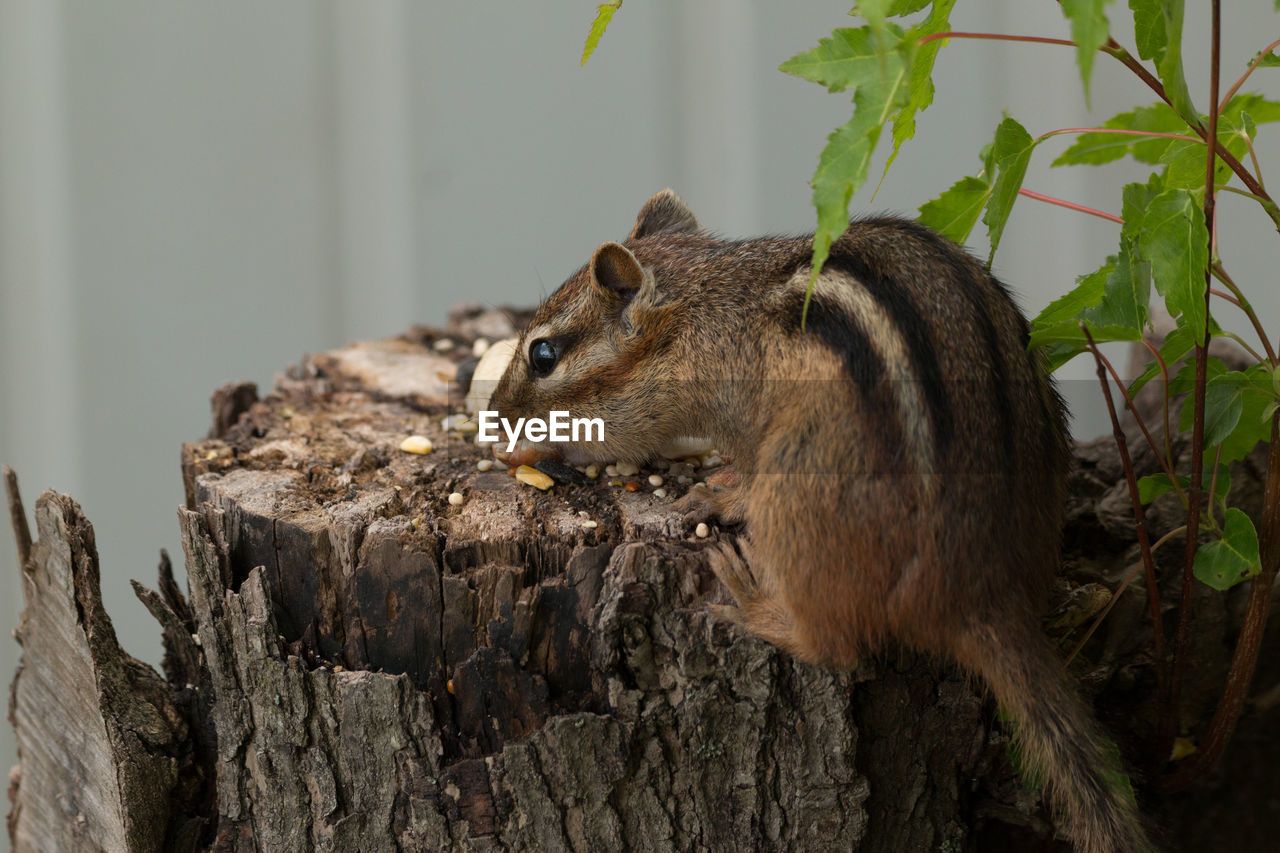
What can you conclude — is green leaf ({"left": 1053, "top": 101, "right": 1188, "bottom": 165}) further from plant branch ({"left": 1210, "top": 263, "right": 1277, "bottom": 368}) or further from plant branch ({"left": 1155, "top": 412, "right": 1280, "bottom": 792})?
plant branch ({"left": 1155, "top": 412, "right": 1280, "bottom": 792})

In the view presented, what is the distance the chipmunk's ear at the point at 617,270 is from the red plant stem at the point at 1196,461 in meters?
1.06

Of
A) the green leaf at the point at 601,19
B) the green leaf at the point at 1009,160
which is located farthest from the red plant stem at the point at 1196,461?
the green leaf at the point at 601,19

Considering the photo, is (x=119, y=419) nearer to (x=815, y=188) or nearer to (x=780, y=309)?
(x=780, y=309)

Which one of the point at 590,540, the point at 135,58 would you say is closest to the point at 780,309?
the point at 590,540

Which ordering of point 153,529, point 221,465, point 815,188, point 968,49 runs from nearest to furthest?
point 815,188, point 221,465, point 968,49, point 153,529

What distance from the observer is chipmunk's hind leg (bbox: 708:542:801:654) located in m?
1.89

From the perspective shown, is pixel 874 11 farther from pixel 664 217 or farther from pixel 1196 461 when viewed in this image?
pixel 664 217

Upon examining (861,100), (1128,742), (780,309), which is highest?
(861,100)

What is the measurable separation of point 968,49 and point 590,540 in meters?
2.70

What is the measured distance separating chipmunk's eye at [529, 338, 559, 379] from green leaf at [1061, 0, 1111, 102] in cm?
141

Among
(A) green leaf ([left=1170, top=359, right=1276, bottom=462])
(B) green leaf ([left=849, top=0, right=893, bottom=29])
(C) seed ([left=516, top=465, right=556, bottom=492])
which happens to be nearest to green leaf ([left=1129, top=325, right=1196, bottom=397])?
(A) green leaf ([left=1170, top=359, right=1276, bottom=462])

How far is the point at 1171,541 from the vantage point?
243 cm

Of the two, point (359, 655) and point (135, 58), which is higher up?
point (135, 58)

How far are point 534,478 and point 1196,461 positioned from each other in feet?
4.17
